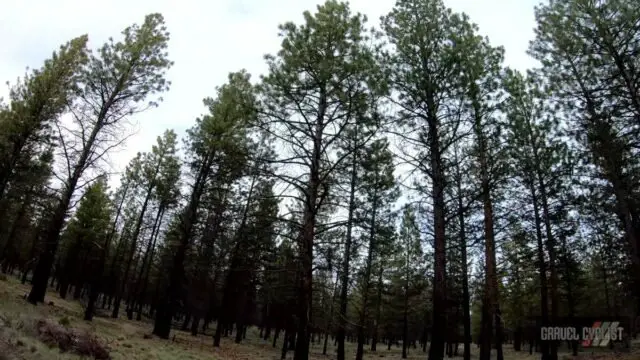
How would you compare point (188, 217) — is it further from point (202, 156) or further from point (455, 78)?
point (455, 78)

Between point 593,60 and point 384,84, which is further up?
point 593,60

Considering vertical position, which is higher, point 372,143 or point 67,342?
point 372,143

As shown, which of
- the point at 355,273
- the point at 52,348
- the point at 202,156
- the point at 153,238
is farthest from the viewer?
the point at 153,238

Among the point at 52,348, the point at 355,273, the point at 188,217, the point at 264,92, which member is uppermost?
the point at 264,92

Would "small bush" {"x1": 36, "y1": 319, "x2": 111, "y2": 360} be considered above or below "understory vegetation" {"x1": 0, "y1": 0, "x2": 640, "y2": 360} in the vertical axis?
below

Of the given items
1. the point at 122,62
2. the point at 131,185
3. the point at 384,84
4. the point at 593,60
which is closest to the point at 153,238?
the point at 131,185

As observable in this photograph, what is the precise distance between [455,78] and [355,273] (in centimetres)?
1140

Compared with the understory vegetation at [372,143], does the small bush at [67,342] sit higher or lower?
lower

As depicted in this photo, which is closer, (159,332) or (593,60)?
(593,60)

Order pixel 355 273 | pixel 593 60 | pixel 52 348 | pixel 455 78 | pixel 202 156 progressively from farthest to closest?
pixel 202 156 → pixel 355 273 → pixel 593 60 → pixel 455 78 → pixel 52 348

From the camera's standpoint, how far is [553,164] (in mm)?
15781

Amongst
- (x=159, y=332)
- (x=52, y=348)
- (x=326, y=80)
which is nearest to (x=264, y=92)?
(x=326, y=80)

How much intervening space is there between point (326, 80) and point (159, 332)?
554 inches

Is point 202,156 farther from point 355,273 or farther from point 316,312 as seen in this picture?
point 316,312
